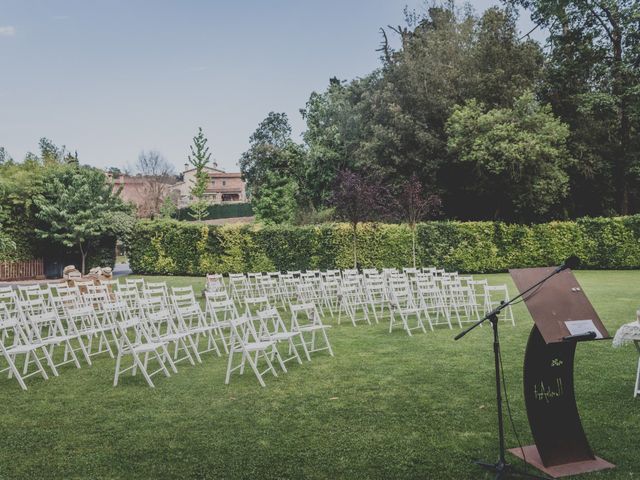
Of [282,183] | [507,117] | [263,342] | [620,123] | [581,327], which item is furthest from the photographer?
[282,183]

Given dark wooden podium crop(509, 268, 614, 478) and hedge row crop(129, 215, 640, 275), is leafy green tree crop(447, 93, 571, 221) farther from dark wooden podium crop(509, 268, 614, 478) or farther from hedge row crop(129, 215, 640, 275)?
dark wooden podium crop(509, 268, 614, 478)

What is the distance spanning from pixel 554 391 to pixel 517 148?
1936 centimetres

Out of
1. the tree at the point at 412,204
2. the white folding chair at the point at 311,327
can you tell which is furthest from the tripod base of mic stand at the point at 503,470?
the tree at the point at 412,204

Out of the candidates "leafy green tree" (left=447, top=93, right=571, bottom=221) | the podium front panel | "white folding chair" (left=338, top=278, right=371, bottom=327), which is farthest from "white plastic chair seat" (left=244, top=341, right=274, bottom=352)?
"leafy green tree" (left=447, top=93, right=571, bottom=221)

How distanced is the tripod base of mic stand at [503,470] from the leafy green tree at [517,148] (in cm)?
1943

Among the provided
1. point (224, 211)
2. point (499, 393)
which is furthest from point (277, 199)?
point (499, 393)

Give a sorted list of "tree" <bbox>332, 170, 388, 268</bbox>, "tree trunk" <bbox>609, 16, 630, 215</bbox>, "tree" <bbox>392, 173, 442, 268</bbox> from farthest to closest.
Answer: "tree trunk" <bbox>609, 16, 630, 215</bbox>, "tree" <bbox>392, 173, 442, 268</bbox>, "tree" <bbox>332, 170, 388, 268</bbox>

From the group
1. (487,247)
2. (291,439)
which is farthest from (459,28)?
(291,439)

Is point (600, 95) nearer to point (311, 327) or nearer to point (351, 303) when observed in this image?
point (351, 303)

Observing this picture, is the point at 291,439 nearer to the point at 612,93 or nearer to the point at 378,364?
the point at 378,364

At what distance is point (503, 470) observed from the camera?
12.7 ft

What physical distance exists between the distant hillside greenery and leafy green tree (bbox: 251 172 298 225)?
606 cm

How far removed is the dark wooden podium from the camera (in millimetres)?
3861

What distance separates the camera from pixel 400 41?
31.1 meters
